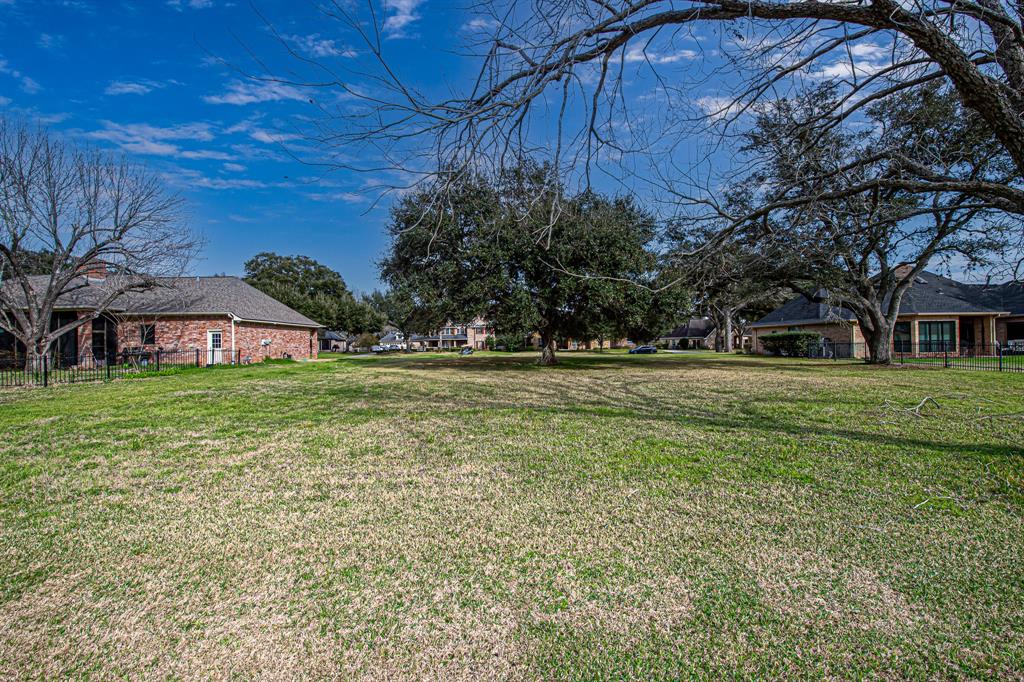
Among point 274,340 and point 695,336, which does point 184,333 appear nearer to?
point 274,340

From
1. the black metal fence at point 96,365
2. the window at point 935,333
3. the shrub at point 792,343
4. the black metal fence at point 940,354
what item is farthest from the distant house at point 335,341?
the window at point 935,333

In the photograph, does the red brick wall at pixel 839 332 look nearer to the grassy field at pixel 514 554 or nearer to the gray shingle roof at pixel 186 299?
the grassy field at pixel 514 554

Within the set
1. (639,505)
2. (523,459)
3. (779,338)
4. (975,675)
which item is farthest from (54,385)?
(779,338)

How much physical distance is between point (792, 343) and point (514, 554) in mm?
34128

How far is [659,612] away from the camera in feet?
7.91

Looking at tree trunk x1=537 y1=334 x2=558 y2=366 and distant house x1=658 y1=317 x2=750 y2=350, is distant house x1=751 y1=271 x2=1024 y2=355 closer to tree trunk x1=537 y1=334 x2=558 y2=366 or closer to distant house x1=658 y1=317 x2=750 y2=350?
tree trunk x1=537 y1=334 x2=558 y2=366

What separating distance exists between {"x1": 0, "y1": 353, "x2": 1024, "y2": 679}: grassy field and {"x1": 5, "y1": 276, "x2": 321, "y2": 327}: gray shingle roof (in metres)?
18.8

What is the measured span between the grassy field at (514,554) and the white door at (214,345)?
711 inches

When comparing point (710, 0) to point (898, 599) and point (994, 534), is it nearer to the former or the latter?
point (898, 599)

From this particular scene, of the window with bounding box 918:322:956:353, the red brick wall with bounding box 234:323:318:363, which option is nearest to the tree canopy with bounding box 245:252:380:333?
the red brick wall with bounding box 234:323:318:363

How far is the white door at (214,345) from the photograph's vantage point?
23.0m

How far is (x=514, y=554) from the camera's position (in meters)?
3.04

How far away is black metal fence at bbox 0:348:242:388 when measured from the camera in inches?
545

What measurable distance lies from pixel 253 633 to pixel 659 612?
2.03m
